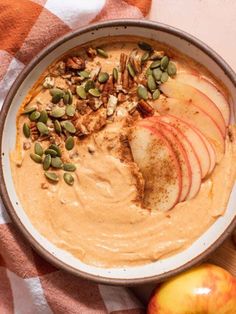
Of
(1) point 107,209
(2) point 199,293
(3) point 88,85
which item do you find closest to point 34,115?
(3) point 88,85

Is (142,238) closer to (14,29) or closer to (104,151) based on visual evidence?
(104,151)

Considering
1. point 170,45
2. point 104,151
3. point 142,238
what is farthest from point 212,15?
point 142,238

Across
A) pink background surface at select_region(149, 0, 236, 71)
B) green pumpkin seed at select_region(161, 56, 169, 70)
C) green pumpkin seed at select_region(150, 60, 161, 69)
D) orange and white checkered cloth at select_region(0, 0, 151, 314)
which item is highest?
pink background surface at select_region(149, 0, 236, 71)

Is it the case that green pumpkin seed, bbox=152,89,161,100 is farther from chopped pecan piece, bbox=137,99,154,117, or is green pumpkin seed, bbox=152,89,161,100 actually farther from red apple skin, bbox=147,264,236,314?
red apple skin, bbox=147,264,236,314

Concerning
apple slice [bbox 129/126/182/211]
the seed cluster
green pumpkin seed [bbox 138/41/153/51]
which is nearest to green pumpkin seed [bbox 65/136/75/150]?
the seed cluster

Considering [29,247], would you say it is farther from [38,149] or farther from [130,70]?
[130,70]

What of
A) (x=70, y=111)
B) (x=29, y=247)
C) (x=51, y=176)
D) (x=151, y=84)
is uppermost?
(x=151, y=84)
